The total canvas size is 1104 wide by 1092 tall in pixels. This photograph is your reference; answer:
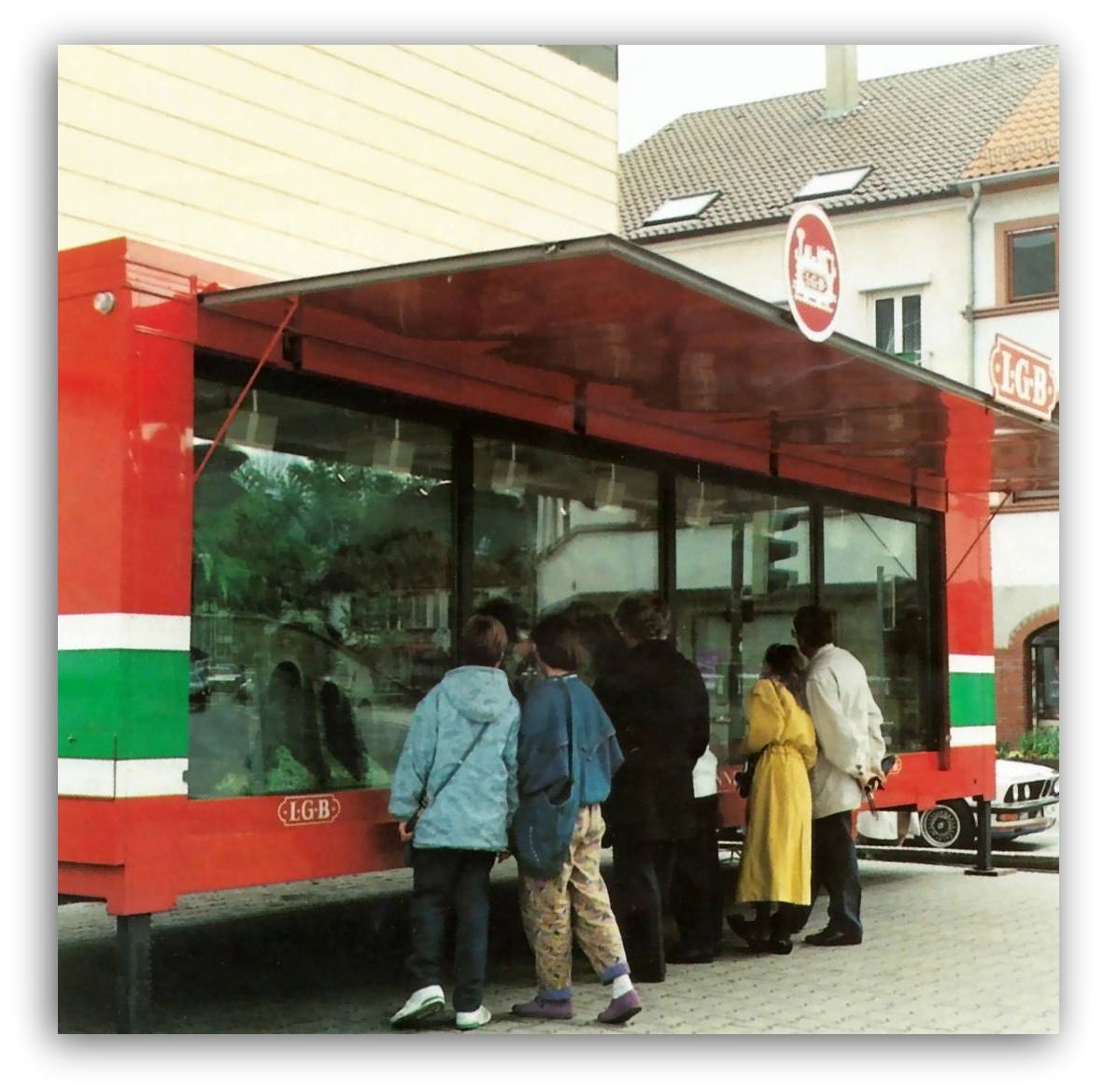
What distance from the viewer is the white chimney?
21.5 ft

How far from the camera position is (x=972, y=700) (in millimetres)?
11664

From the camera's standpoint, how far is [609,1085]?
5758 mm

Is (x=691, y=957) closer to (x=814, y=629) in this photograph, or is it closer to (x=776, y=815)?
(x=776, y=815)

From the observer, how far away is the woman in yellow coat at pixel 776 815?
8.05 metres

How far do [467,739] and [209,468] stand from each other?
1.36 metres

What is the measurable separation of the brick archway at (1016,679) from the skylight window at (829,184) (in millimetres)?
2344

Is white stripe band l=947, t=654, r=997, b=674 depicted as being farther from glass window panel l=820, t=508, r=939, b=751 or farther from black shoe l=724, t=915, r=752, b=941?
black shoe l=724, t=915, r=752, b=941

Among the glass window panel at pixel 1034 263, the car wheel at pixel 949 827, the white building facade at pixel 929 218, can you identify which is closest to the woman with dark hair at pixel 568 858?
the white building facade at pixel 929 218

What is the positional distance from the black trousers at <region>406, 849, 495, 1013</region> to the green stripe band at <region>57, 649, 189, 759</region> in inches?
39.5

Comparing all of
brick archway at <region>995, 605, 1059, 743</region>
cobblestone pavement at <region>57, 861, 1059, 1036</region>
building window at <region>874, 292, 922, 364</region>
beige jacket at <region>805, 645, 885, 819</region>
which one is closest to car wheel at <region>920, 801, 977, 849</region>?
brick archway at <region>995, 605, 1059, 743</region>

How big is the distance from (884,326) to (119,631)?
4.30m

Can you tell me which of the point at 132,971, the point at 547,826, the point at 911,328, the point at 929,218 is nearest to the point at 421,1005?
the point at 547,826

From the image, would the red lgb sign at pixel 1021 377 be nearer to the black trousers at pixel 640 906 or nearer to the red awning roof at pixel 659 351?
the red awning roof at pixel 659 351

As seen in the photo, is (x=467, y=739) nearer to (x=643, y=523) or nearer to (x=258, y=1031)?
(x=258, y=1031)
